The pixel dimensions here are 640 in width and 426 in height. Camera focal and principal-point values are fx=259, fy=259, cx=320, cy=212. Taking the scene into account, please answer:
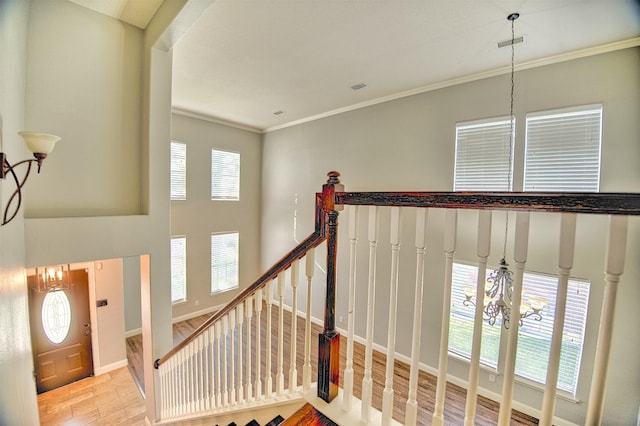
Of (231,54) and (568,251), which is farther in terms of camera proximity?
(231,54)

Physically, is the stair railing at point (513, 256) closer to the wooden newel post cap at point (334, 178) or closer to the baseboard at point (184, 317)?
the wooden newel post cap at point (334, 178)

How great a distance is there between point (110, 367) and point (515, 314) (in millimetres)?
6191

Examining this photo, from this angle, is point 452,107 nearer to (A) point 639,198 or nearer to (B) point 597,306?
(B) point 597,306

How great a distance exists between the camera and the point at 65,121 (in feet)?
8.17

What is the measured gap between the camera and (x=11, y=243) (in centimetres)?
162

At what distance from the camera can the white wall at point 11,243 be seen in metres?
→ 1.26

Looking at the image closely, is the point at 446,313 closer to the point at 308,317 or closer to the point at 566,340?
the point at 308,317

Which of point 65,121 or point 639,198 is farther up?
point 65,121

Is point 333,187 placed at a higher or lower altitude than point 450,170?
lower

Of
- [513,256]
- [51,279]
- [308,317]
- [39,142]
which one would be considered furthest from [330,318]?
[51,279]

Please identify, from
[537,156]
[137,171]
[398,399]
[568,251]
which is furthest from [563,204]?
[398,399]

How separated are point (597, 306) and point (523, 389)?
1.34m

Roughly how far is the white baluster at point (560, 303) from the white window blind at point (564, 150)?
320 centimetres

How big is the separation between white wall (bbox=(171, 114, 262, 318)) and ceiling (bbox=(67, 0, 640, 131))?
1.56 meters
